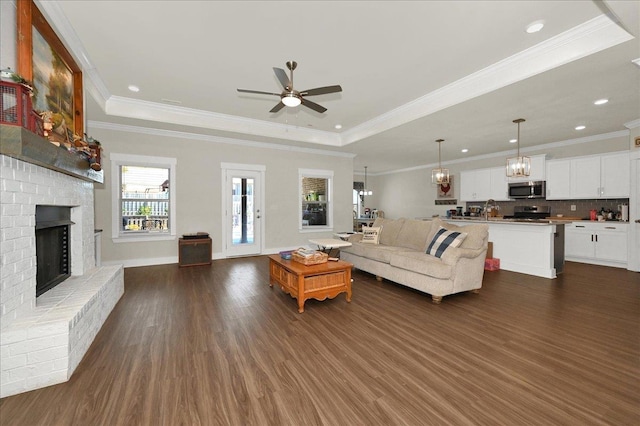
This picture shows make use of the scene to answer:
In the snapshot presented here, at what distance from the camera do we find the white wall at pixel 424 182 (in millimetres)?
6137

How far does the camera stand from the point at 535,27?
9.04 feet

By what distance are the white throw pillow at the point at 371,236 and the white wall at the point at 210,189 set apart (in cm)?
240

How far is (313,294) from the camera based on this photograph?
3246 millimetres

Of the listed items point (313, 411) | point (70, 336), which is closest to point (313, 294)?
point (313, 411)

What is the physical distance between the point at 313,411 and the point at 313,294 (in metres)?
1.63

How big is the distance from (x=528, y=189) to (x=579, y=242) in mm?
1606

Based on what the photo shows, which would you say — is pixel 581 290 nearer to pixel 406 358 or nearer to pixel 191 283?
pixel 406 358

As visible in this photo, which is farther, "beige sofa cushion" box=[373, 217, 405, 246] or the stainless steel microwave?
the stainless steel microwave

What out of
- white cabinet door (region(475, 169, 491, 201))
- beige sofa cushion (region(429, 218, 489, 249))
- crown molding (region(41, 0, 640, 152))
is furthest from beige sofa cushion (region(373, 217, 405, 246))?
white cabinet door (region(475, 169, 491, 201))

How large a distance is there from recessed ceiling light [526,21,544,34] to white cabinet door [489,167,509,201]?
17.7ft

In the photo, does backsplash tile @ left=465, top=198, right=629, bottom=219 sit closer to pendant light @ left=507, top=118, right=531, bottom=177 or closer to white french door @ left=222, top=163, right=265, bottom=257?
pendant light @ left=507, top=118, right=531, bottom=177

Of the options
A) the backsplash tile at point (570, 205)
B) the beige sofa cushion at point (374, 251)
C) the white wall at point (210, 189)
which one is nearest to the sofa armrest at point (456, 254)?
the beige sofa cushion at point (374, 251)

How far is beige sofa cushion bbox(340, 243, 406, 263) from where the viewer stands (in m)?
4.25

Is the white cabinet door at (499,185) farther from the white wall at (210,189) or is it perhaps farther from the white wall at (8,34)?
the white wall at (8,34)
